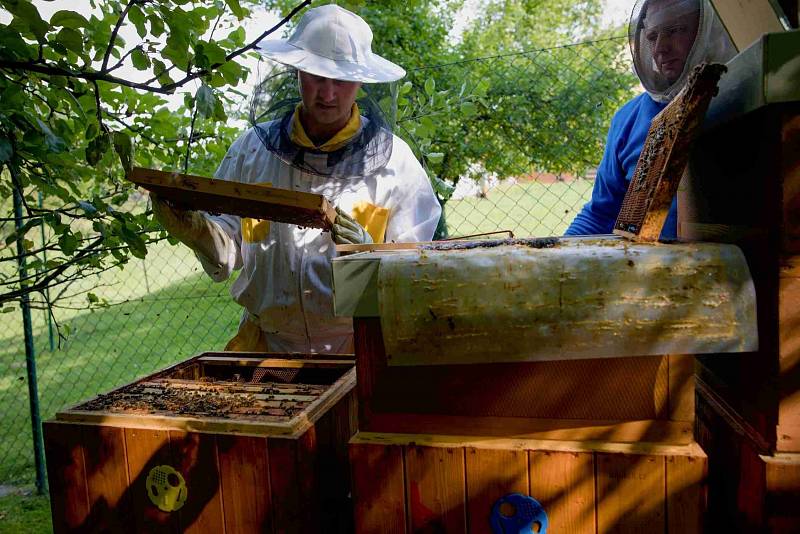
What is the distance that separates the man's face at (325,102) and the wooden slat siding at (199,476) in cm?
123

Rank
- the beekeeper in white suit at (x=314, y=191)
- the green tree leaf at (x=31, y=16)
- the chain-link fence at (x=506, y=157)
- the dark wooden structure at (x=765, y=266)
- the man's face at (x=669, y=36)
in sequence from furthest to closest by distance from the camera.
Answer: the chain-link fence at (x=506, y=157) < the beekeeper in white suit at (x=314, y=191) < the man's face at (x=669, y=36) < the green tree leaf at (x=31, y=16) < the dark wooden structure at (x=765, y=266)

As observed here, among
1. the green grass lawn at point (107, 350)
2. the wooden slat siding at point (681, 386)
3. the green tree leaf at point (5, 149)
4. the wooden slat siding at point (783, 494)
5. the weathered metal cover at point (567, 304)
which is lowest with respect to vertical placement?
the green grass lawn at point (107, 350)

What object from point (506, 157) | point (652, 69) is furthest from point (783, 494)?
point (506, 157)

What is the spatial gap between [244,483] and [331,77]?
1.24 m

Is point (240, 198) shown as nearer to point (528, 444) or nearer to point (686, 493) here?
point (528, 444)

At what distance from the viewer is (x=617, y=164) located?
1.82 meters

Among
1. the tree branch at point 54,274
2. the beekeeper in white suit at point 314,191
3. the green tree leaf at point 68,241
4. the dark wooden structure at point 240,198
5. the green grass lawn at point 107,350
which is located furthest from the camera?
the green grass lawn at point 107,350

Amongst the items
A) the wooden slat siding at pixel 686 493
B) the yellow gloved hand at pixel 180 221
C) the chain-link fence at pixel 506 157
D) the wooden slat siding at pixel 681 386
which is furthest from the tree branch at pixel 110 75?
the chain-link fence at pixel 506 157

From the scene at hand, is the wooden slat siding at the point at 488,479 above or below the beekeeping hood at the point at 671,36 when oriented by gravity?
below

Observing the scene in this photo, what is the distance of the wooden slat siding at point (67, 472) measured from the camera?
1.21 metres

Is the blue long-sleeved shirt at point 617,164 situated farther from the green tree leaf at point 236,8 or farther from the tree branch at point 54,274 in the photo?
the tree branch at point 54,274

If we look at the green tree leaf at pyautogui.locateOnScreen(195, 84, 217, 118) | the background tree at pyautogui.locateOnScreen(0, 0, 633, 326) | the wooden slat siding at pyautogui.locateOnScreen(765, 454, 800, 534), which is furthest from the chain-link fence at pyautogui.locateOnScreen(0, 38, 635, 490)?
the wooden slat siding at pyautogui.locateOnScreen(765, 454, 800, 534)

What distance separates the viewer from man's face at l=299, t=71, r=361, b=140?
6.40 ft

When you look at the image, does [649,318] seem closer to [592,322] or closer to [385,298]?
[592,322]
